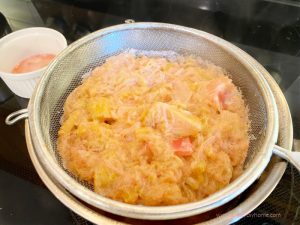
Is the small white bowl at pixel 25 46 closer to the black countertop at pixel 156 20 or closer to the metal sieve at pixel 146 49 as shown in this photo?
the black countertop at pixel 156 20

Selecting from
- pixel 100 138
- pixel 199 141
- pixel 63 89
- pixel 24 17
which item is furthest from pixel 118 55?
pixel 24 17

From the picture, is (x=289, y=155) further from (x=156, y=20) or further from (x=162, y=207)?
(x=156, y=20)

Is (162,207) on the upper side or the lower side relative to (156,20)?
lower

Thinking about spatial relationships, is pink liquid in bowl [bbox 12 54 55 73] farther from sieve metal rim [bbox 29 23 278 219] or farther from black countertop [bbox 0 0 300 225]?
sieve metal rim [bbox 29 23 278 219]

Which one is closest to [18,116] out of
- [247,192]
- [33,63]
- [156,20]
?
[33,63]

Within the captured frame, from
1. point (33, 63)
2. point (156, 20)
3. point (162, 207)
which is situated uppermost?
point (156, 20)

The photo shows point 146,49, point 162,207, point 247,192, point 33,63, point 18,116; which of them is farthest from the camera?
point 33,63

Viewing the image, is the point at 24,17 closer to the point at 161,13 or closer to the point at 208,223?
the point at 161,13

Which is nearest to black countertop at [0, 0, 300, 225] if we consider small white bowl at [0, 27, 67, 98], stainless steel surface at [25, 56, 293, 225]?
small white bowl at [0, 27, 67, 98]
